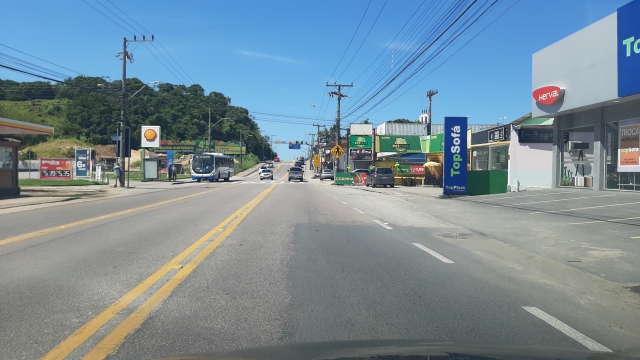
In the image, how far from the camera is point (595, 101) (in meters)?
21.7

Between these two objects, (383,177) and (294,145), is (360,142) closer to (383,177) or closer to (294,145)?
(383,177)

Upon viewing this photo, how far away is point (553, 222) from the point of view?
15656mm

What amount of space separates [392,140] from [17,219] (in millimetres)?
52839

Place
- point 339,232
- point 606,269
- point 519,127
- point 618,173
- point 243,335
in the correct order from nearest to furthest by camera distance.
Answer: point 243,335 < point 606,269 < point 339,232 < point 618,173 < point 519,127

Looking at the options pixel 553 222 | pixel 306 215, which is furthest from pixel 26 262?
pixel 553 222

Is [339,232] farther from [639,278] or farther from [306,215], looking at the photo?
[639,278]

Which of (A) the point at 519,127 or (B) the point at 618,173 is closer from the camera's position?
(B) the point at 618,173

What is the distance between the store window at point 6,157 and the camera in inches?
1038

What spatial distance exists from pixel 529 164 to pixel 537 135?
1822 mm

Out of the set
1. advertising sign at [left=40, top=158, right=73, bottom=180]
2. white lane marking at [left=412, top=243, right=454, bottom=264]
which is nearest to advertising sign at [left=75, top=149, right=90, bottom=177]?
advertising sign at [left=40, top=158, right=73, bottom=180]

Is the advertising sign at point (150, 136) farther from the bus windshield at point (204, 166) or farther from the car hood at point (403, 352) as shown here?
the car hood at point (403, 352)

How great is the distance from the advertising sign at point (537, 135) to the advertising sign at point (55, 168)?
1420 inches

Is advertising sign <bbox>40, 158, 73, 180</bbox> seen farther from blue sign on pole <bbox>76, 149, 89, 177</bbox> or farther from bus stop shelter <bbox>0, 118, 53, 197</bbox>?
bus stop shelter <bbox>0, 118, 53, 197</bbox>

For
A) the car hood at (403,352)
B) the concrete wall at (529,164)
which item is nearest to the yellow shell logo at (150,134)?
the concrete wall at (529,164)
